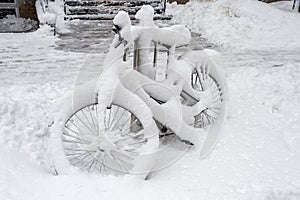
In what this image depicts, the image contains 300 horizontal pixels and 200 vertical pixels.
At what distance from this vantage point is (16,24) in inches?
450

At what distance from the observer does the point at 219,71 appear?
4.72 metres

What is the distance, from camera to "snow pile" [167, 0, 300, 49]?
9.10 metres

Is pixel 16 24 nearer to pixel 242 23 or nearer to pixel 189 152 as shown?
pixel 242 23

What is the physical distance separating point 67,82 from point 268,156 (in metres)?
3.66

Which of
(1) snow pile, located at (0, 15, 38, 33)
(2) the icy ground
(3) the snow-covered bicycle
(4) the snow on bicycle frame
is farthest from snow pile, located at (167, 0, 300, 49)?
(1) snow pile, located at (0, 15, 38, 33)

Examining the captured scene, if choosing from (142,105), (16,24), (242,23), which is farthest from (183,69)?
(16,24)

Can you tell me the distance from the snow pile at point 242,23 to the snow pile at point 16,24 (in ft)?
16.6

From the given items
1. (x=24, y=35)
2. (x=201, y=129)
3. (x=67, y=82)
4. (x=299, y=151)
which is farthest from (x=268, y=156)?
(x=24, y=35)

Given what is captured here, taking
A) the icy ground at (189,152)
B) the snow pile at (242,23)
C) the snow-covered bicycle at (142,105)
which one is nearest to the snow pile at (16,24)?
the icy ground at (189,152)

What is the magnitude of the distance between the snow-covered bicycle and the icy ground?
26 centimetres

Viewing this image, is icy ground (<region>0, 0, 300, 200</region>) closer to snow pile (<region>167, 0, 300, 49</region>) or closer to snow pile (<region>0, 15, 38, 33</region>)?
snow pile (<region>167, 0, 300, 49</region>)

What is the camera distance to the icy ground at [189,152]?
324 cm

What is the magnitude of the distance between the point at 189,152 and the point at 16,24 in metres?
9.65

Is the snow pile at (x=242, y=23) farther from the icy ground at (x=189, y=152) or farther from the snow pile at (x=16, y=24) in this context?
the snow pile at (x=16, y=24)
